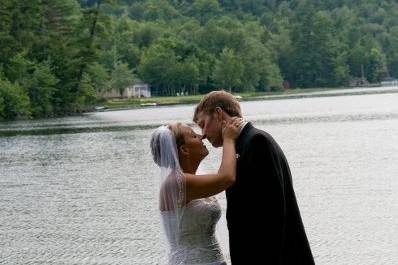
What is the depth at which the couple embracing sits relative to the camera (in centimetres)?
560

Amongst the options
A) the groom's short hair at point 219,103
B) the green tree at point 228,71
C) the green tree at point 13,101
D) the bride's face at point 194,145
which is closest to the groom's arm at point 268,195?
the groom's short hair at point 219,103

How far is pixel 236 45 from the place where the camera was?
197000mm

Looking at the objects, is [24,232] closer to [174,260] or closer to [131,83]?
[174,260]

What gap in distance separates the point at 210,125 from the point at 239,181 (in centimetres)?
38

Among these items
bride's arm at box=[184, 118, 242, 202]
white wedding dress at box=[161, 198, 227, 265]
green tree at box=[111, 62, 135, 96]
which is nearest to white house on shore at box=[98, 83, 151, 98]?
green tree at box=[111, 62, 135, 96]

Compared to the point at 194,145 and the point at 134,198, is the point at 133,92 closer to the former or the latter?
the point at 134,198

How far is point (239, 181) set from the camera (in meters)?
5.66

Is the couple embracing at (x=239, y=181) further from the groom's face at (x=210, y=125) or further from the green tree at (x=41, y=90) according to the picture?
the green tree at (x=41, y=90)

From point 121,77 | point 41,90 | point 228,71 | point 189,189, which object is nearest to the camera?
point 189,189

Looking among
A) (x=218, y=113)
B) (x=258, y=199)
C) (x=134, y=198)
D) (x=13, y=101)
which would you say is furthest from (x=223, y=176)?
(x=13, y=101)

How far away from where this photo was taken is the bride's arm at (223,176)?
18.5 feet

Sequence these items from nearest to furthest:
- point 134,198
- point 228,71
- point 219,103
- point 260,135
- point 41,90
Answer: point 260,135
point 219,103
point 134,198
point 41,90
point 228,71

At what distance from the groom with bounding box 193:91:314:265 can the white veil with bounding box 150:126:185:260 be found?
0.91 feet

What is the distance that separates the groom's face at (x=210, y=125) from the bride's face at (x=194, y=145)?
10 cm
